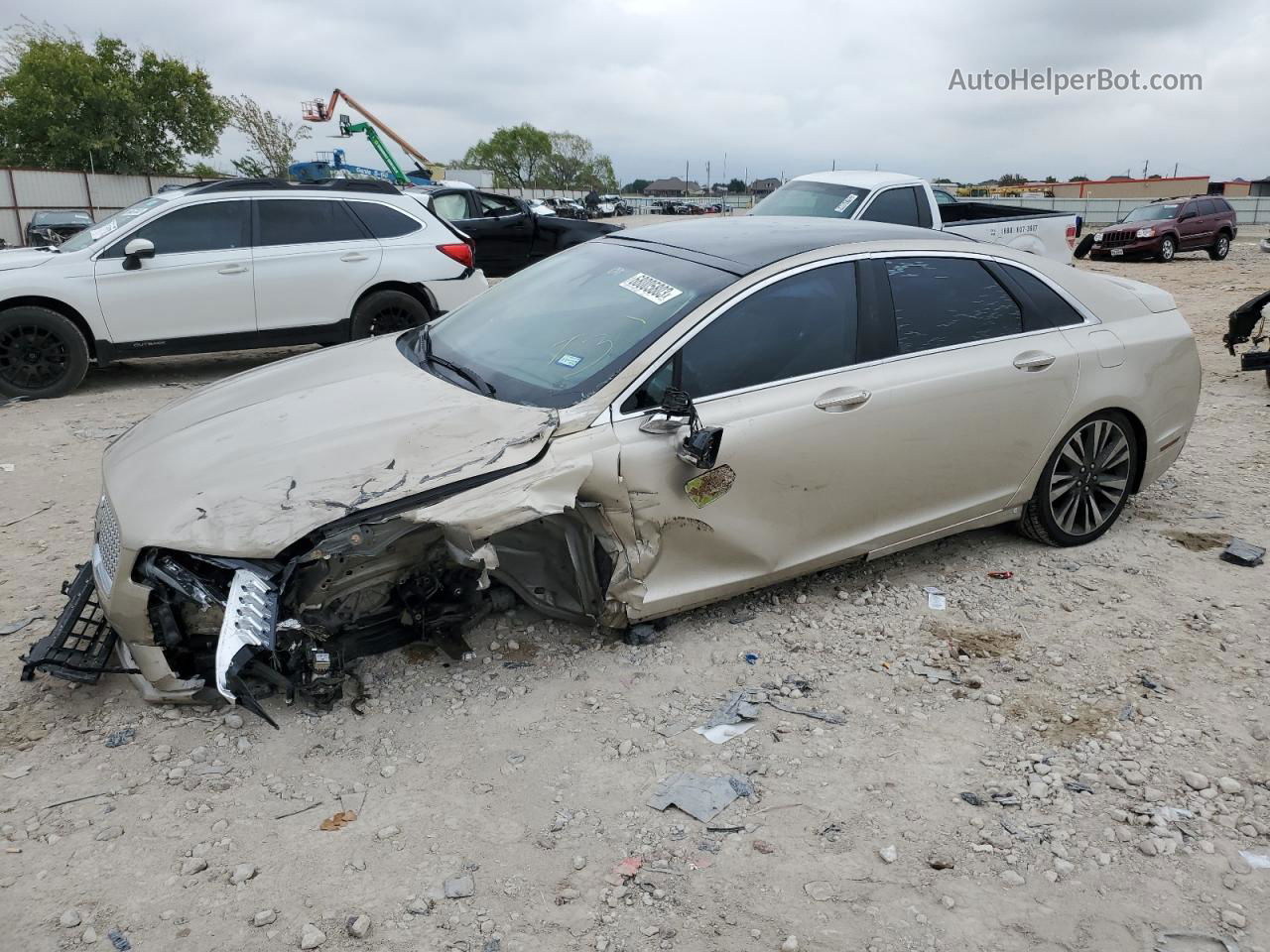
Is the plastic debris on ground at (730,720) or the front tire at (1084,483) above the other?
the front tire at (1084,483)

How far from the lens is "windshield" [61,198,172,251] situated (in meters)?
7.92

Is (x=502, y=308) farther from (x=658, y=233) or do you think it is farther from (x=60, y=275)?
(x=60, y=275)

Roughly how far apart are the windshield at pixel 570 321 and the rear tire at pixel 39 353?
196 inches

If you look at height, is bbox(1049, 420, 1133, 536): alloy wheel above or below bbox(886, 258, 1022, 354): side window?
below

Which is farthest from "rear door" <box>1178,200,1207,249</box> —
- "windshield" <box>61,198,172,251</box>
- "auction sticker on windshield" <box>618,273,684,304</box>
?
"auction sticker on windshield" <box>618,273,684,304</box>

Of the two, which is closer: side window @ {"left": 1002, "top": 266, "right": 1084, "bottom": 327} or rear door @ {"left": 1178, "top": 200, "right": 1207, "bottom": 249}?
side window @ {"left": 1002, "top": 266, "right": 1084, "bottom": 327}

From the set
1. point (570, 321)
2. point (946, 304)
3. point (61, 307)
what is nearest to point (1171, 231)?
point (946, 304)

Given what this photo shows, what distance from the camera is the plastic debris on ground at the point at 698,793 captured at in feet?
9.36

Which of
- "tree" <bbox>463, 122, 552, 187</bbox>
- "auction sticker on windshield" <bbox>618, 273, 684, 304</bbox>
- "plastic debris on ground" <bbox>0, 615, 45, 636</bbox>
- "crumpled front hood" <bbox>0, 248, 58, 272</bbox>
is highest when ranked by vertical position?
"tree" <bbox>463, 122, 552, 187</bbox>

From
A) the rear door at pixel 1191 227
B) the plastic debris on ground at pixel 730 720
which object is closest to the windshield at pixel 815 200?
the plastic debris on ground at pixel 730 720

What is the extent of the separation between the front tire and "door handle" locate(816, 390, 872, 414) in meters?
1.28

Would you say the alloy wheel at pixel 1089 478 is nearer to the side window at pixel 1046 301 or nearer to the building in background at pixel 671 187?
the side window at pixel 1046 301

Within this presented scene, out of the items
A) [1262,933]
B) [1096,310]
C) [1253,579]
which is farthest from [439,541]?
[1253,579]

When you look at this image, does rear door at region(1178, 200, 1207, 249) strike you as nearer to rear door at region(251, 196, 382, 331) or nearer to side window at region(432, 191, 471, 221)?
side window at region(432, 191, 471, 221)
